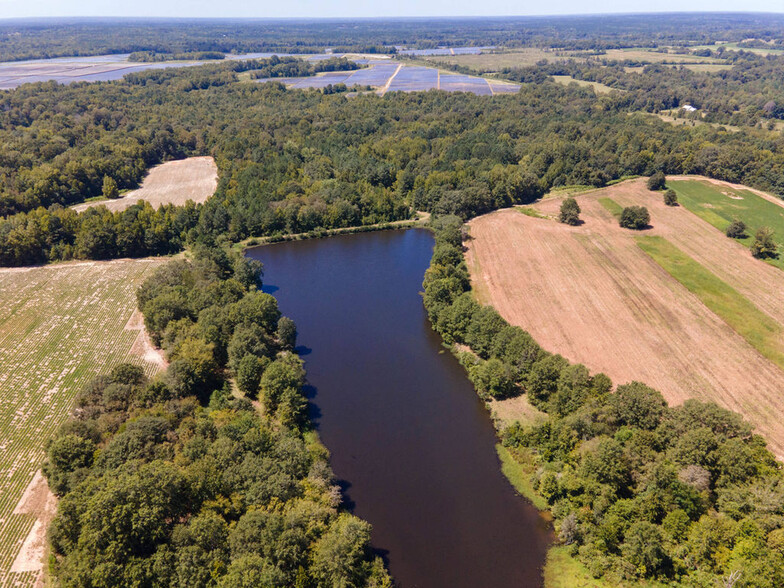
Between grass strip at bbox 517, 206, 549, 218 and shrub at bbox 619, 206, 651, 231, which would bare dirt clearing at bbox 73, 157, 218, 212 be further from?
shrub at bbox 619, 206, 651, 231

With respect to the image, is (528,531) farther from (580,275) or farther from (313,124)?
(313,124)

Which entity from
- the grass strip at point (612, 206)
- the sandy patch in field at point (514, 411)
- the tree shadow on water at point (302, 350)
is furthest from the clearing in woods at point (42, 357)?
the grass strip at point (612, 206)

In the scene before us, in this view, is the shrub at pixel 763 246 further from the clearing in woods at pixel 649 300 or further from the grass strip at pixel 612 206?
the grass strip at pixel 612 206

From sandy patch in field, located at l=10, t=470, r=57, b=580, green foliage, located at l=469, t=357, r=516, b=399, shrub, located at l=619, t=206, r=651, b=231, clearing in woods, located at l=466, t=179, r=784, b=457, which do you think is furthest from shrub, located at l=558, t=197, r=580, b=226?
sandy patch in field, located at l=10, t=470, r=57, b=580

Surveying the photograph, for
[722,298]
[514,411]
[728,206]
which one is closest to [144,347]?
[514,411]

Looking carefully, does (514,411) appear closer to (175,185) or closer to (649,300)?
(649,300)

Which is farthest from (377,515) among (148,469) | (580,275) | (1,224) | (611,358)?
(1,224)
